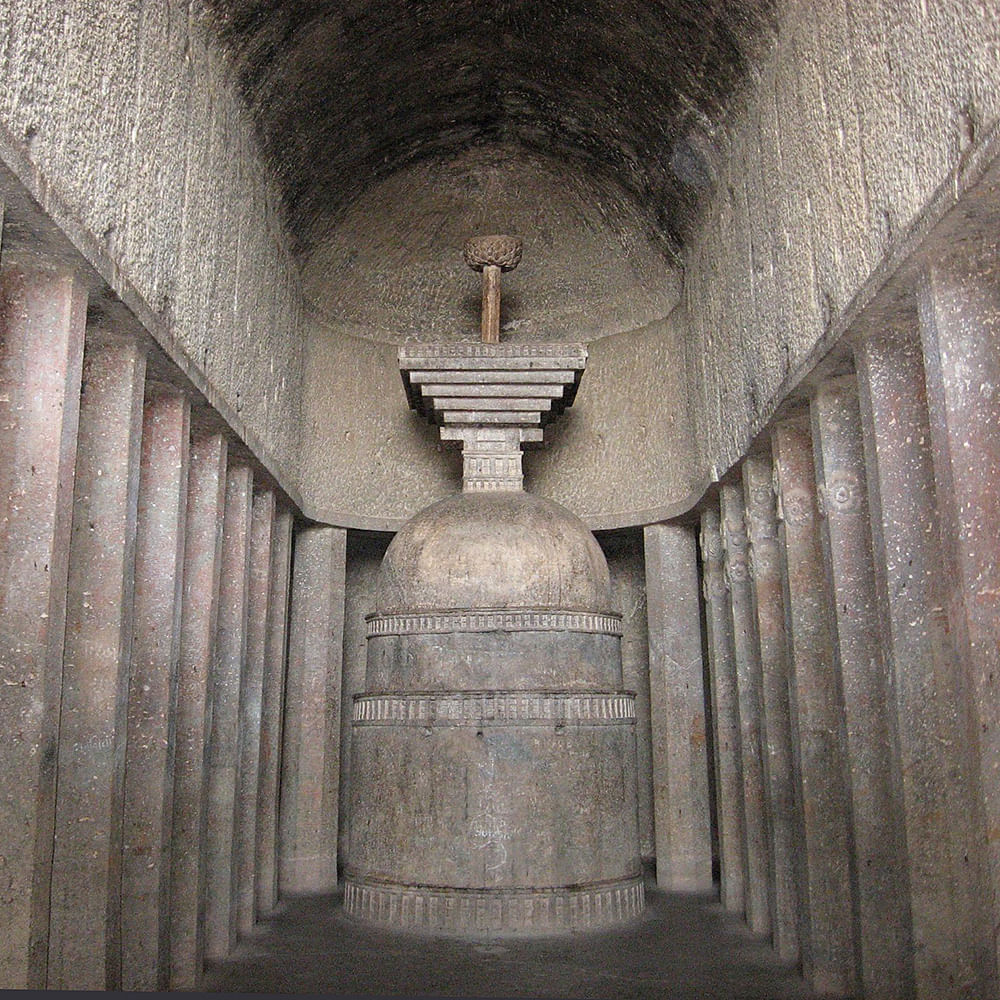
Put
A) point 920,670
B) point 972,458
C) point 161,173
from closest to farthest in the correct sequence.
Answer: point 972,458, point 920,670, point 161,173

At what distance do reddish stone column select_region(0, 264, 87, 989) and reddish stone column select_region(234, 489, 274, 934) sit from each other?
9.63 ft

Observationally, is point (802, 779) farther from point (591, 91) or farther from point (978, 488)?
point (591, 91)

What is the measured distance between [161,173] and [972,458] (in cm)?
401

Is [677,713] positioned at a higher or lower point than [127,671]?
lower

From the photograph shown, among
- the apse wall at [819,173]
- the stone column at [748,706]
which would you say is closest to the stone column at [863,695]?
the apse wall at [819,173]

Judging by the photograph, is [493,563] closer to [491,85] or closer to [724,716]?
[724,716]

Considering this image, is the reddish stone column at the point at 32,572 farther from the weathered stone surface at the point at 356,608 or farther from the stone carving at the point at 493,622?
the weathered stone surface at the point at 356,608

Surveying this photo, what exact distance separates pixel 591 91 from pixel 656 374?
2.56 metres

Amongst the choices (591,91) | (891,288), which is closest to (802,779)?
(891,288)

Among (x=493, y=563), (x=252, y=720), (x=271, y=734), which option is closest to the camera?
(x=252, y=720)

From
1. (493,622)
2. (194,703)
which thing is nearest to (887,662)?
(493,622)

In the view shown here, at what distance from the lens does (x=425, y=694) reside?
6953mm

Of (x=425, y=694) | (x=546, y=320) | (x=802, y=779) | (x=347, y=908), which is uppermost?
(x=546, y=320)

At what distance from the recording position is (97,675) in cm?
461
